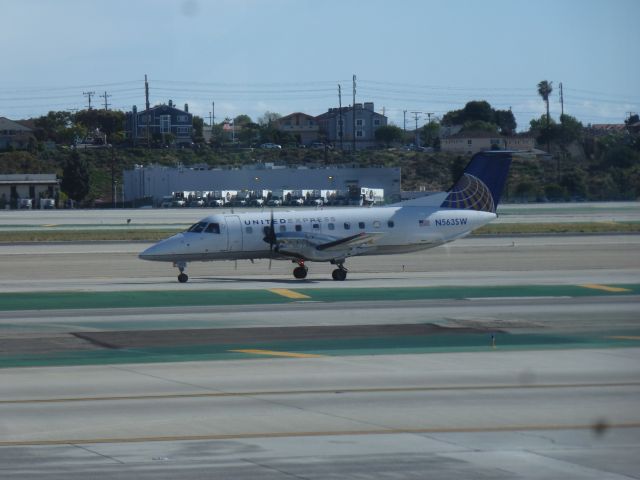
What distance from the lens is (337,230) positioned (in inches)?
1544

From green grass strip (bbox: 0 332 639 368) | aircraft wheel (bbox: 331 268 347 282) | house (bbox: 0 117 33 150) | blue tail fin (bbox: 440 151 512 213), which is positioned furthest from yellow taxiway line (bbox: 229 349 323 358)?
house (bbox: 0 117 33 150)

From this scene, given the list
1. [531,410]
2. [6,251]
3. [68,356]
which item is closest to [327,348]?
[68,356]

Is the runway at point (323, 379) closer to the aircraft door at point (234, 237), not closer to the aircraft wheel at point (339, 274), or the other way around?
the aircraft wheel at point (339, 274)

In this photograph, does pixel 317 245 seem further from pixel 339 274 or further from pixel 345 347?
pixel 345 347

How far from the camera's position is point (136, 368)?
1992 centimetres

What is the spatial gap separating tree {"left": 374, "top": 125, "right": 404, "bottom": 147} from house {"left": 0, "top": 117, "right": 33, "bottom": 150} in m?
57.1

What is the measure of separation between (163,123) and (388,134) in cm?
3728

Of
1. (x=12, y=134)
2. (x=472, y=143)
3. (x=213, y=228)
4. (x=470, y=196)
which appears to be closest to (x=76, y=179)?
(x=12, y=134)

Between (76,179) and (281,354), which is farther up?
(76,179)

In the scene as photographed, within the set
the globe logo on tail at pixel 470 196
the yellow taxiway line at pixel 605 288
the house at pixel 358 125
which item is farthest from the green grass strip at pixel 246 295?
the house at pixel 358 125

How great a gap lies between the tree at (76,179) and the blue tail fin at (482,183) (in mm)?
81981

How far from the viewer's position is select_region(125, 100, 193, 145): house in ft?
519

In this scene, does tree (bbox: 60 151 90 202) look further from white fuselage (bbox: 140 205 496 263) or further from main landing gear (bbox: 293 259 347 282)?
main landing gear (bbox: 293 259 347 282)

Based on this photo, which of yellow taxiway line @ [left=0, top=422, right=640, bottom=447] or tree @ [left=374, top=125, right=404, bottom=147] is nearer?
yellow taxiway line @ [left=0, top=422, right=640, bottom=447]
